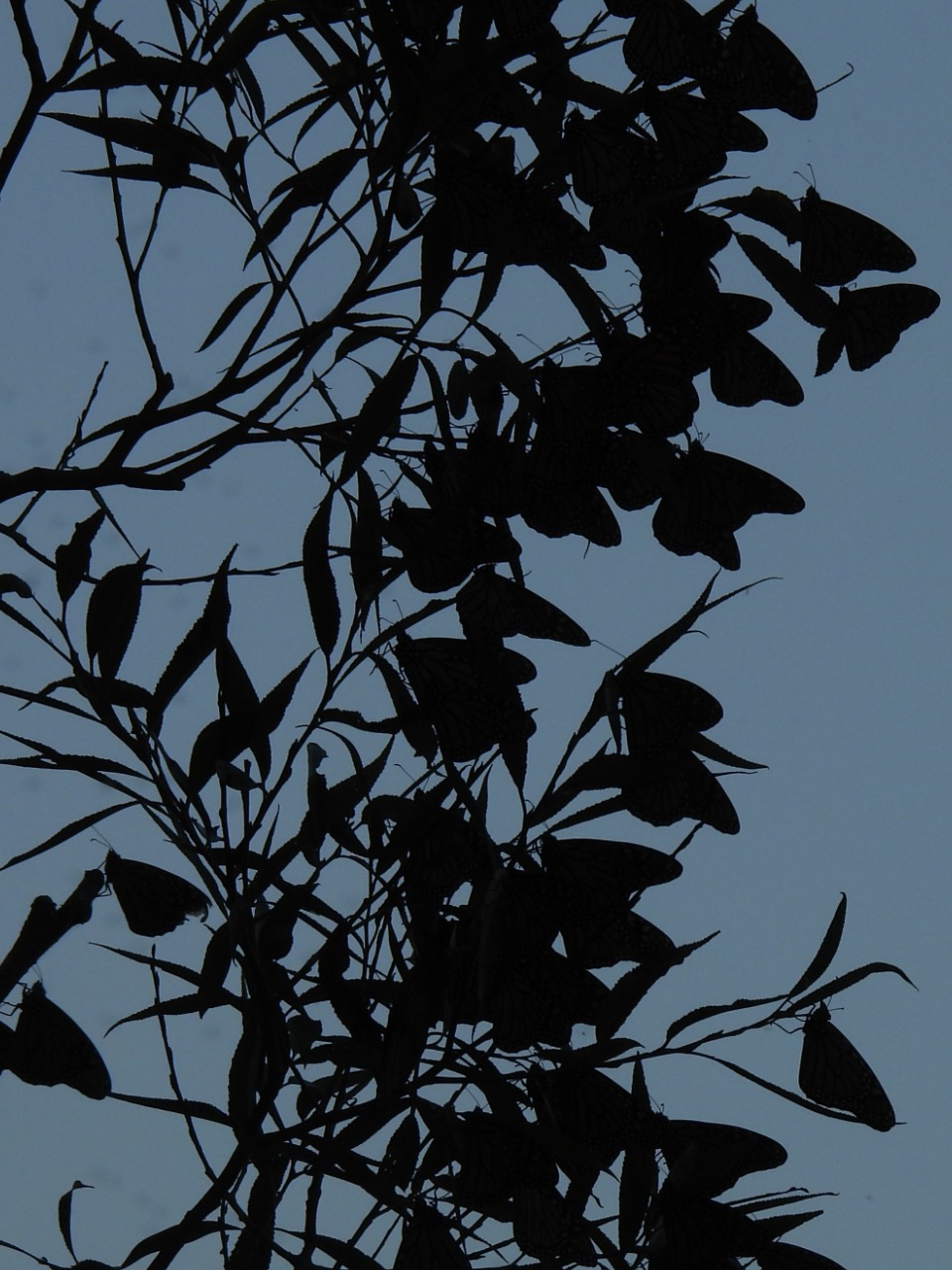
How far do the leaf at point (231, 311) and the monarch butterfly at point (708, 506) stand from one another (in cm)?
33

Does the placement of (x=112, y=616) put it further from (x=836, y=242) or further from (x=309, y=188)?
(x=836, y=242)

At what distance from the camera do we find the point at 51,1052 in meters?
0.92

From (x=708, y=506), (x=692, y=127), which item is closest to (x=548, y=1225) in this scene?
(x=708, y=506)

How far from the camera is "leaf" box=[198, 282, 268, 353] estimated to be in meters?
1.06

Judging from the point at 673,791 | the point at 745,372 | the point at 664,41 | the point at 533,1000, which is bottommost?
the point at 533,1000

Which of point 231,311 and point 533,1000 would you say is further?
point 231,311

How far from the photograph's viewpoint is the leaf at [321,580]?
966 millimetres

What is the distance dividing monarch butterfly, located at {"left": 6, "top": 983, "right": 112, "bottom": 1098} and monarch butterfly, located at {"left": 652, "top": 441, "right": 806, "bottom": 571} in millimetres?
470

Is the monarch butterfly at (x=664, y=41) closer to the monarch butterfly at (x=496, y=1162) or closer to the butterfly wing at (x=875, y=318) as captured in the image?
the butterfly wing at (x=875, y=318)

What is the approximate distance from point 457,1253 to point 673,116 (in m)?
0.66

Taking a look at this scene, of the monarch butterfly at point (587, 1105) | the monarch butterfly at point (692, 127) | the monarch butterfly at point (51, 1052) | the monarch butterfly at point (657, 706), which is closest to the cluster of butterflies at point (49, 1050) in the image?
the monarch butterfly at point (51, 1052)

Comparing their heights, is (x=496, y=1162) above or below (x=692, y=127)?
below

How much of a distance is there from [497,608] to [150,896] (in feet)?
0.94

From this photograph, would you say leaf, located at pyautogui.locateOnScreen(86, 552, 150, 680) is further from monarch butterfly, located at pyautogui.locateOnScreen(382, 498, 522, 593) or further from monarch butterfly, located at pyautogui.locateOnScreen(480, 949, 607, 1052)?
monarch butterfly, located at pyautogui.locateOnScreen(480, 949, 607, 1052)
